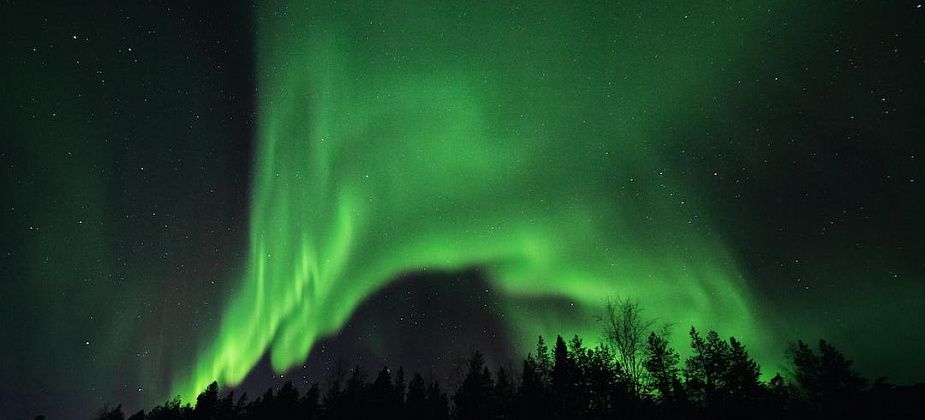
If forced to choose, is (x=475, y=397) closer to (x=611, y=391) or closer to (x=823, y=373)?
(x=611, y=391)

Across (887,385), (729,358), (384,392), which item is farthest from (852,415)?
(384,392)

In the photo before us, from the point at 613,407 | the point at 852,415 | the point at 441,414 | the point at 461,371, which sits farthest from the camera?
the point at 461,371

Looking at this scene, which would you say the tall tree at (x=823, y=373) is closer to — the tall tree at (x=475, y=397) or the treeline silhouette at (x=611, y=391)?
the treeline silhouette at (x=611, y=391)

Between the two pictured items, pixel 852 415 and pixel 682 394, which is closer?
pixel 852 415

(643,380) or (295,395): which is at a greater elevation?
(295,395)

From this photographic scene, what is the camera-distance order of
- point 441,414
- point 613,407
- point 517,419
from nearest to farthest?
1. point 613,407
2. point 517,419
3. point 441,414

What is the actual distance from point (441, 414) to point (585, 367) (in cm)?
1710

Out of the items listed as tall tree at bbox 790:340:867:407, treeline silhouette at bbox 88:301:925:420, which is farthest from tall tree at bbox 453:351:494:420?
tall tree at bbox 790:340:867:407

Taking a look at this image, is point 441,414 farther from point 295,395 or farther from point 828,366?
point 828,366

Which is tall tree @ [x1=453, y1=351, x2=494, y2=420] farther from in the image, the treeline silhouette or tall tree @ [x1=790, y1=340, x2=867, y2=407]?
tall tree @ [x1=790, y1=340, x2=867, y2=407]

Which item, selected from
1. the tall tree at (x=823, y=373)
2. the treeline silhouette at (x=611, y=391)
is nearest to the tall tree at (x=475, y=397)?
the treeline silhouette at (x=611, y=391)

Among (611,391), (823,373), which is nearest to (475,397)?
(611,391)

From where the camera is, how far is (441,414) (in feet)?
158

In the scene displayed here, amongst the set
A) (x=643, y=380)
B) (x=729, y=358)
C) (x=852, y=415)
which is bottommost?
(x=852, y=415)
